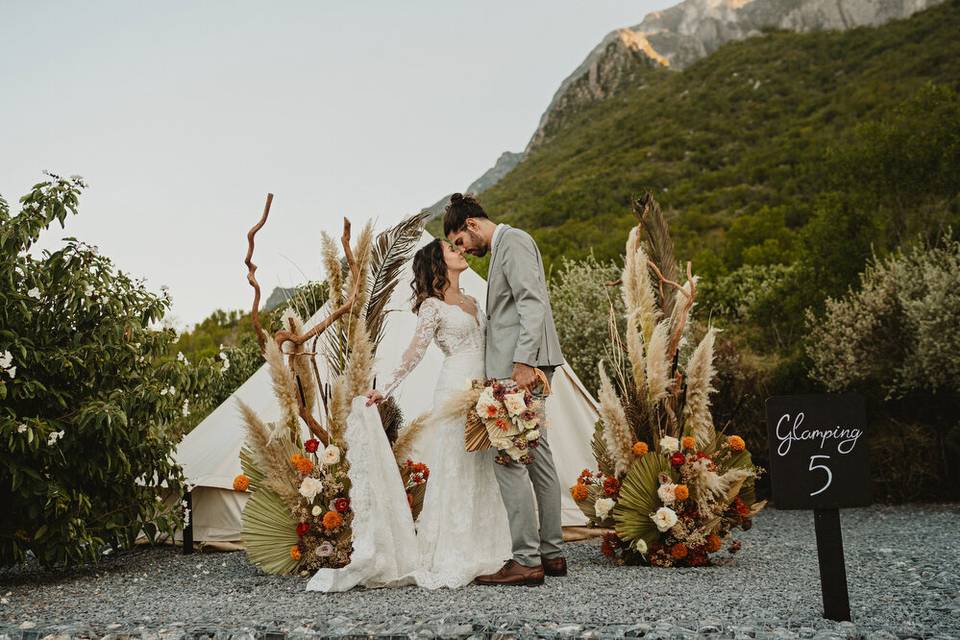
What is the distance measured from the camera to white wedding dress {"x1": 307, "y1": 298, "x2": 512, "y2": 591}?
3703 millimetres

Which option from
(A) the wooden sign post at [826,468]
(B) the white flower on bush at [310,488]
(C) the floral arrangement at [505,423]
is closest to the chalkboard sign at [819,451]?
(A) the wooden sign post at [826,468]

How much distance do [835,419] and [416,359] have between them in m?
2.19

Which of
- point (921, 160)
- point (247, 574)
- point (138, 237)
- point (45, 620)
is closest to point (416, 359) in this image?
point (247, 574)

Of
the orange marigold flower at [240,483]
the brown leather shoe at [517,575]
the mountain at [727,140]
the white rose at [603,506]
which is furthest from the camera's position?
the mountain at [727,140]

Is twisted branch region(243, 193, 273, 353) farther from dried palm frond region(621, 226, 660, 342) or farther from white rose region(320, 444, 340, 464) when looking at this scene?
dried palm frond region(621, 226, 660, 342)

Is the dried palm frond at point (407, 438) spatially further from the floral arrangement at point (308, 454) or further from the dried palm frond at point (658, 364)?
the dried palm frond at point (658, 364)

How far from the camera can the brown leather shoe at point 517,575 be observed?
140 inches

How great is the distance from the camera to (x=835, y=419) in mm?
2795

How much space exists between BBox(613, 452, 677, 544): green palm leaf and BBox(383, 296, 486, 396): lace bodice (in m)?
1.25

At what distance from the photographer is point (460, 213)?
13.2 feet

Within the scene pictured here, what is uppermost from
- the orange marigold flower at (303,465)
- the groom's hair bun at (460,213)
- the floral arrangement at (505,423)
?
the groom's hair bun at (460,213)

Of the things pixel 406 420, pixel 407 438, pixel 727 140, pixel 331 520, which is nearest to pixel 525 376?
pixel 407 438

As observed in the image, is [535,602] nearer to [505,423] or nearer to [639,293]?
[505,423]

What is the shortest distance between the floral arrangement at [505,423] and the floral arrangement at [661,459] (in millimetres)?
694
